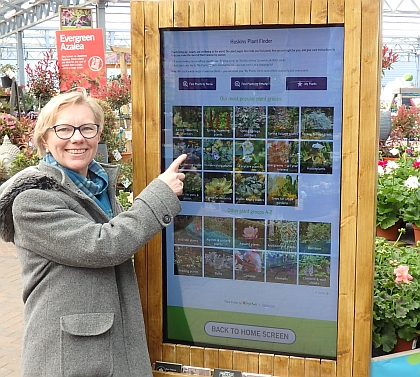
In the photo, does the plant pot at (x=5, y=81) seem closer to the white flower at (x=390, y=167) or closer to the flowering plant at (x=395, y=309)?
the white flower at (x=390, y=167)

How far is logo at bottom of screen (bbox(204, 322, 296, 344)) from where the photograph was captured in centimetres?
233

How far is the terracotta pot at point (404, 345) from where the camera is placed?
2946 mm

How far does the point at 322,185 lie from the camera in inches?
86.8

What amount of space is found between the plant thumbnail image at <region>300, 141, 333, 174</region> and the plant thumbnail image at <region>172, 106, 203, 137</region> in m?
0.42

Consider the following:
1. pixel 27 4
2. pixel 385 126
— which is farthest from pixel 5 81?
pixel 385 126

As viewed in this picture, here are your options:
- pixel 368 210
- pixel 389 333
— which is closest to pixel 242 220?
pixel 368 210

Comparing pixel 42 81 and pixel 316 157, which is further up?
pixel 42 81

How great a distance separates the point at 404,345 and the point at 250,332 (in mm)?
1030

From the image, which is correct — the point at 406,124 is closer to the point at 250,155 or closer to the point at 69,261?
the point at 250,155

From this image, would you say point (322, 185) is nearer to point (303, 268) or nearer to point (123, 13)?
point (303, 268)

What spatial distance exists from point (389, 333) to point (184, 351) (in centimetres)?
111

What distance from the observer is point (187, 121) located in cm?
234

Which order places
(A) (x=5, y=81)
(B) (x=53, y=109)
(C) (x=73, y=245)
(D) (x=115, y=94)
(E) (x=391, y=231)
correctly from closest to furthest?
(C) (x=73, y=245) → (B) (x=53, y=109) → (E) (x=391, y=231) → (D) (x=115, y=94) → (A) (x=5, y=81)

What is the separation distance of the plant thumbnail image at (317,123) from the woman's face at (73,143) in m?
0.77
